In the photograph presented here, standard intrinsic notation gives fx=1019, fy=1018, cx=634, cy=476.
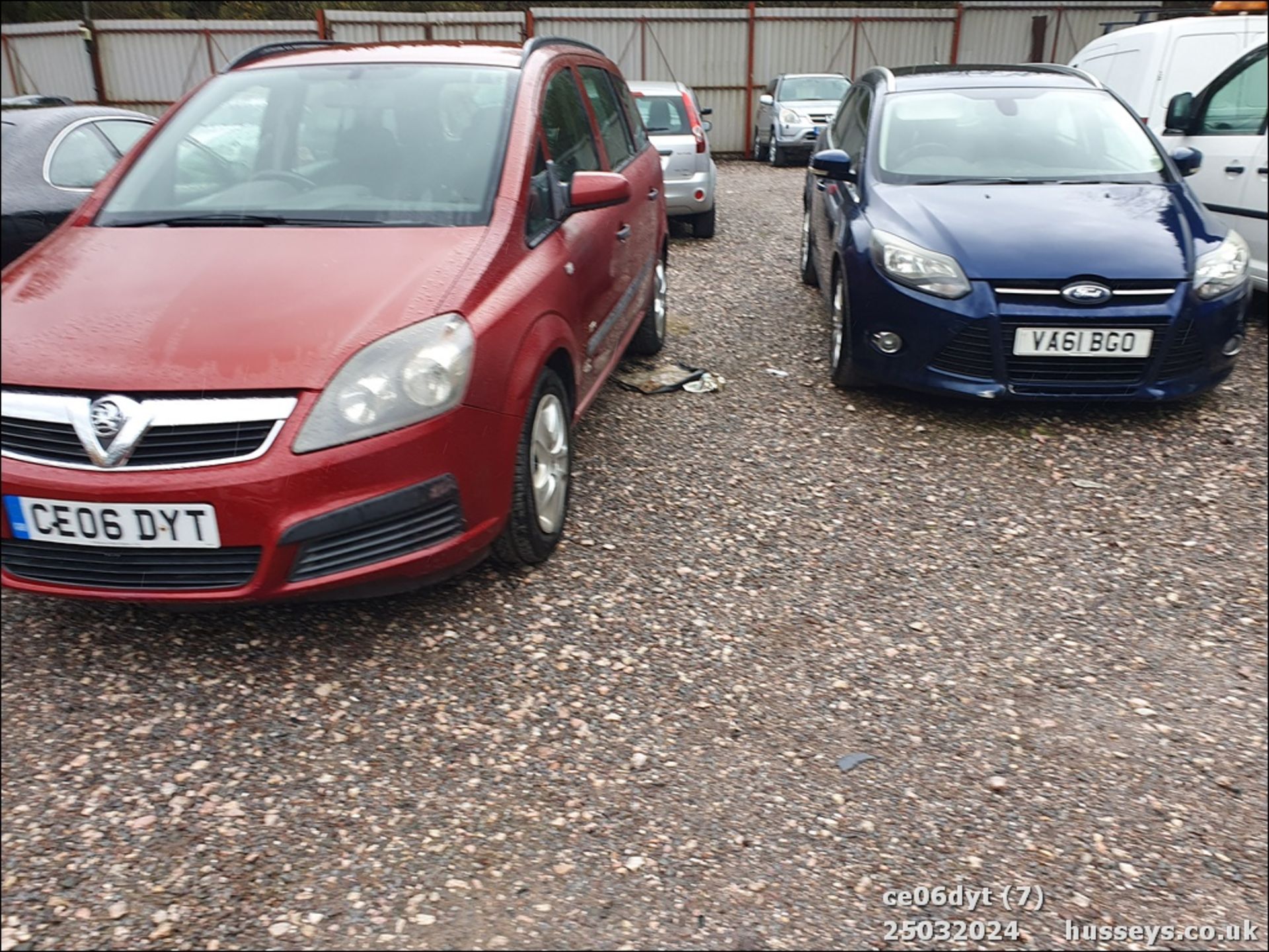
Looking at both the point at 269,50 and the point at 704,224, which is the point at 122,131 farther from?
the point at 704,224

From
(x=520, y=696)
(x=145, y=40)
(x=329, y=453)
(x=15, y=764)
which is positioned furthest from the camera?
(x=145, y=40)

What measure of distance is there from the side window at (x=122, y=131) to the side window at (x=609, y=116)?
123 inches

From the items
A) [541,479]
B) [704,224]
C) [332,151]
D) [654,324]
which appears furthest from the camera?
[704,224]

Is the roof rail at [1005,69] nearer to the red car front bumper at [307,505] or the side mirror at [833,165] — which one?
the side mirror at [833,165]

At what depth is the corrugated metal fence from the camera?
18.8 metres

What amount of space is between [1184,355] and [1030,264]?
826mm

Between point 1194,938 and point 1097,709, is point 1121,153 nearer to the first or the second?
point 1097,709

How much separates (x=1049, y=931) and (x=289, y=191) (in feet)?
10.2

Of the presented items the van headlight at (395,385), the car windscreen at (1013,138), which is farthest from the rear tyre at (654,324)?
the van headlight at (395,385)

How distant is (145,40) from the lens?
61.5 feet

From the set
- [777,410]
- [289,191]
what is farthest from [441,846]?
[777,410]

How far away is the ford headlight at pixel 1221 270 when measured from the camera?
461 centimetres

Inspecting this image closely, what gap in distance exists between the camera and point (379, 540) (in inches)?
111

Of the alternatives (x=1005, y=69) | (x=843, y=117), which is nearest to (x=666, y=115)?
(x=843, y=117)
